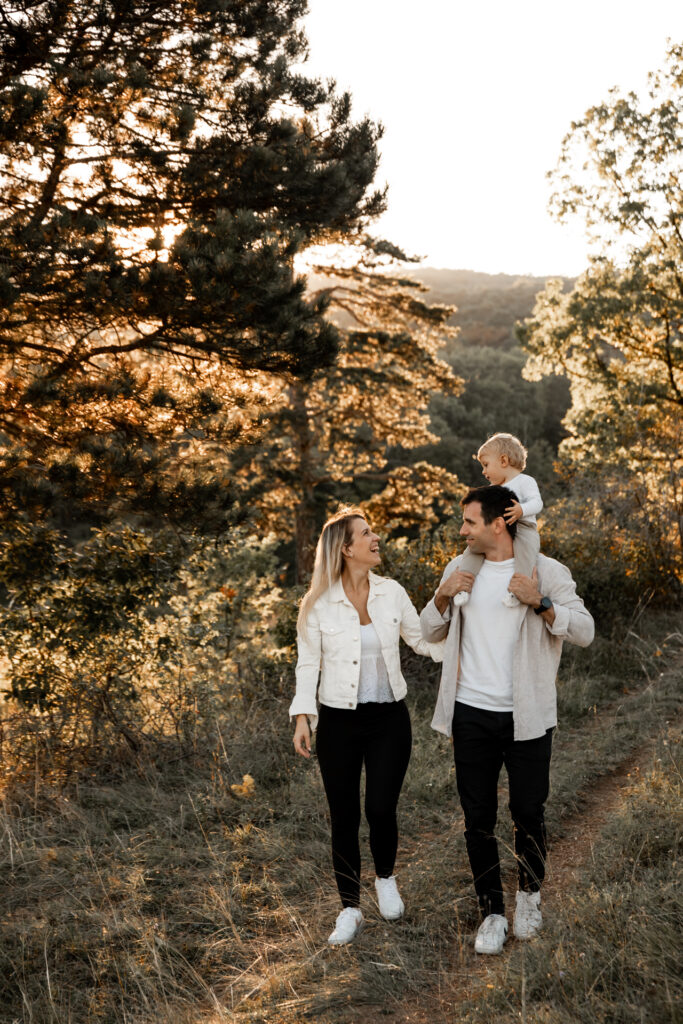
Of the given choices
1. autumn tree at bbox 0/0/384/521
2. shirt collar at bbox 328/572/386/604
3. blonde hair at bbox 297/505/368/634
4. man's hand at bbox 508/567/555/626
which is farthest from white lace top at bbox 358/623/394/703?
autumn tree at bbox 0/0/384/521

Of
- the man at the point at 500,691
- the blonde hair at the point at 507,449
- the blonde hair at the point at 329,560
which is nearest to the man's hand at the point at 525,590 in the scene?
the man at the point at 500,691

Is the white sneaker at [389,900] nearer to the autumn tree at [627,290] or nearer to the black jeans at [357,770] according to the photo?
the black jeans at [357,770]

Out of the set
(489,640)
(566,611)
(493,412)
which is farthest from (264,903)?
(493,412)

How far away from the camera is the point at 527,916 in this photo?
3.28 meters

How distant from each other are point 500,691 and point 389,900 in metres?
1.19

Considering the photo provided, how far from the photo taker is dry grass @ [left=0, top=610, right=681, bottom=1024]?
112 inches

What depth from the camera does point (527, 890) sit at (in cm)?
331

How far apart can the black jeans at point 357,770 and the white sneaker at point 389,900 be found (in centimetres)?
13

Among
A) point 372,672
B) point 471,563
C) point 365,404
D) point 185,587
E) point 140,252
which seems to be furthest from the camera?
point 365,404

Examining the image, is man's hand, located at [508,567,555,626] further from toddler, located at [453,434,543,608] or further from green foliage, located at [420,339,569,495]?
green foliage, located at [420,339,569,495]

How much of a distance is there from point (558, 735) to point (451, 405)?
2592cm

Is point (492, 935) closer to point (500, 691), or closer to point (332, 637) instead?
point (500, 691)

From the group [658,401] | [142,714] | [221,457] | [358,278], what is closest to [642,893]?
[142,714]

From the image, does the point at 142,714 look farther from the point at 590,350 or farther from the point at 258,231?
the point at 590,350
